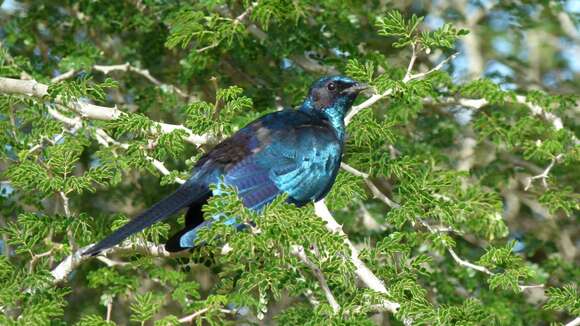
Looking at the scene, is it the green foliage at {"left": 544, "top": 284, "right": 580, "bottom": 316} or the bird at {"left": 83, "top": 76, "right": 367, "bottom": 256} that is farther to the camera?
the bird at {"left": 83, "top": 76, "right": 367, "bottom": 256}

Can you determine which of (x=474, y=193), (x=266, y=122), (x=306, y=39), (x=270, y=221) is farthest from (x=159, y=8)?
(x=270, y=221)

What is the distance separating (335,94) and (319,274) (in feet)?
5.45

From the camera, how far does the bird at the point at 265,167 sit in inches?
173

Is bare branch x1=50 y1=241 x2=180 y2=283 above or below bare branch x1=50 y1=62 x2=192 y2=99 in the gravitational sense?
above

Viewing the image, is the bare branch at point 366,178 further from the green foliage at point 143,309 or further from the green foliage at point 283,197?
the green foliage at point 143,309

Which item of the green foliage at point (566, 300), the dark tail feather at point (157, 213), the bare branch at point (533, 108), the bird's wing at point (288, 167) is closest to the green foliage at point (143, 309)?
the dark tail feather at point (157, 213)

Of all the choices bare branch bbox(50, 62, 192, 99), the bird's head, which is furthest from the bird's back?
bare branch bbox(50, 62, 192, 99)

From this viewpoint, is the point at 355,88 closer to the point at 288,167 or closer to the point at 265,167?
the point at 288,167

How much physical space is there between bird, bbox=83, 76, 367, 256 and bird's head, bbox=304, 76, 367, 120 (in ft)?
0.48

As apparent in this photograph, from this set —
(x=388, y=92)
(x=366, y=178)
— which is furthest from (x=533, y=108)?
(x=388, y=92)

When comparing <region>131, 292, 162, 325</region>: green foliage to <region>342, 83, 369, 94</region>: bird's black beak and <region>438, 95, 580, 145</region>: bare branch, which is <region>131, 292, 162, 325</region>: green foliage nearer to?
<region>342, 83, 369, 94</region>: bird's black beak

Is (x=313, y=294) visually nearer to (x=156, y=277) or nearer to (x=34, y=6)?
(x=156, y=277)

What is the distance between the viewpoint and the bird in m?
4.39

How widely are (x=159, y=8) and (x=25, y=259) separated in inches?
71.2
